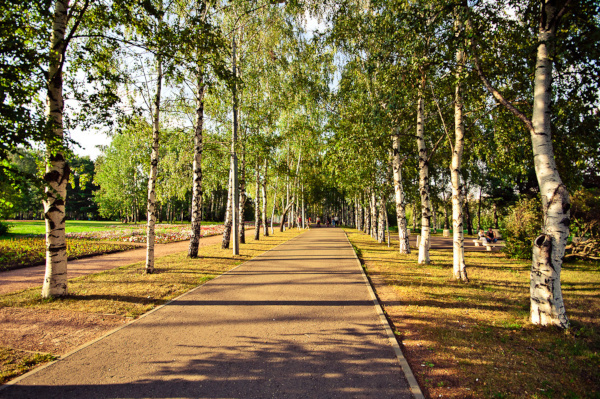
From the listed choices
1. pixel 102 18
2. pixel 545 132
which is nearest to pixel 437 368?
pixel 545 132

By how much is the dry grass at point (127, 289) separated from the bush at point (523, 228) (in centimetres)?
1286

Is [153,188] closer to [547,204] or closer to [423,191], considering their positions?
[423,191]

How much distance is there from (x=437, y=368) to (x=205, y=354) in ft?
10.1

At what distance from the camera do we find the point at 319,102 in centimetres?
1684

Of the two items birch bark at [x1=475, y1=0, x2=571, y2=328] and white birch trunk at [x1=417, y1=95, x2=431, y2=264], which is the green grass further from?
birch bark at [x1=475, y1=0, x2=571, y2=328]

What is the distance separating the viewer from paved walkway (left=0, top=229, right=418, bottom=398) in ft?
10.7

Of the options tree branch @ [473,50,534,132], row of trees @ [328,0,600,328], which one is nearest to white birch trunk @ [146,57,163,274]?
row of trees @ [328,0,600,328]

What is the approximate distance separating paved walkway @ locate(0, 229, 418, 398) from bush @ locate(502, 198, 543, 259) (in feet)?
35.3

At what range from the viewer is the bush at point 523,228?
43.4 ft

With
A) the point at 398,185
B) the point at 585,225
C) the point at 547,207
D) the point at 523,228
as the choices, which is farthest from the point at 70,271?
the point at 585,225

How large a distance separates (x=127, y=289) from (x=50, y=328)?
2435mm

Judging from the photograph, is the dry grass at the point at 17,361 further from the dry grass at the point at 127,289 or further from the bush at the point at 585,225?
the bush at the point at 585,225

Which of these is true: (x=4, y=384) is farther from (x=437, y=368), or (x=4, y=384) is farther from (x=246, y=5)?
(x=246, y=5)

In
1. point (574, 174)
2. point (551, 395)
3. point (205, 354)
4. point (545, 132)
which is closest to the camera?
point (551, 395)
